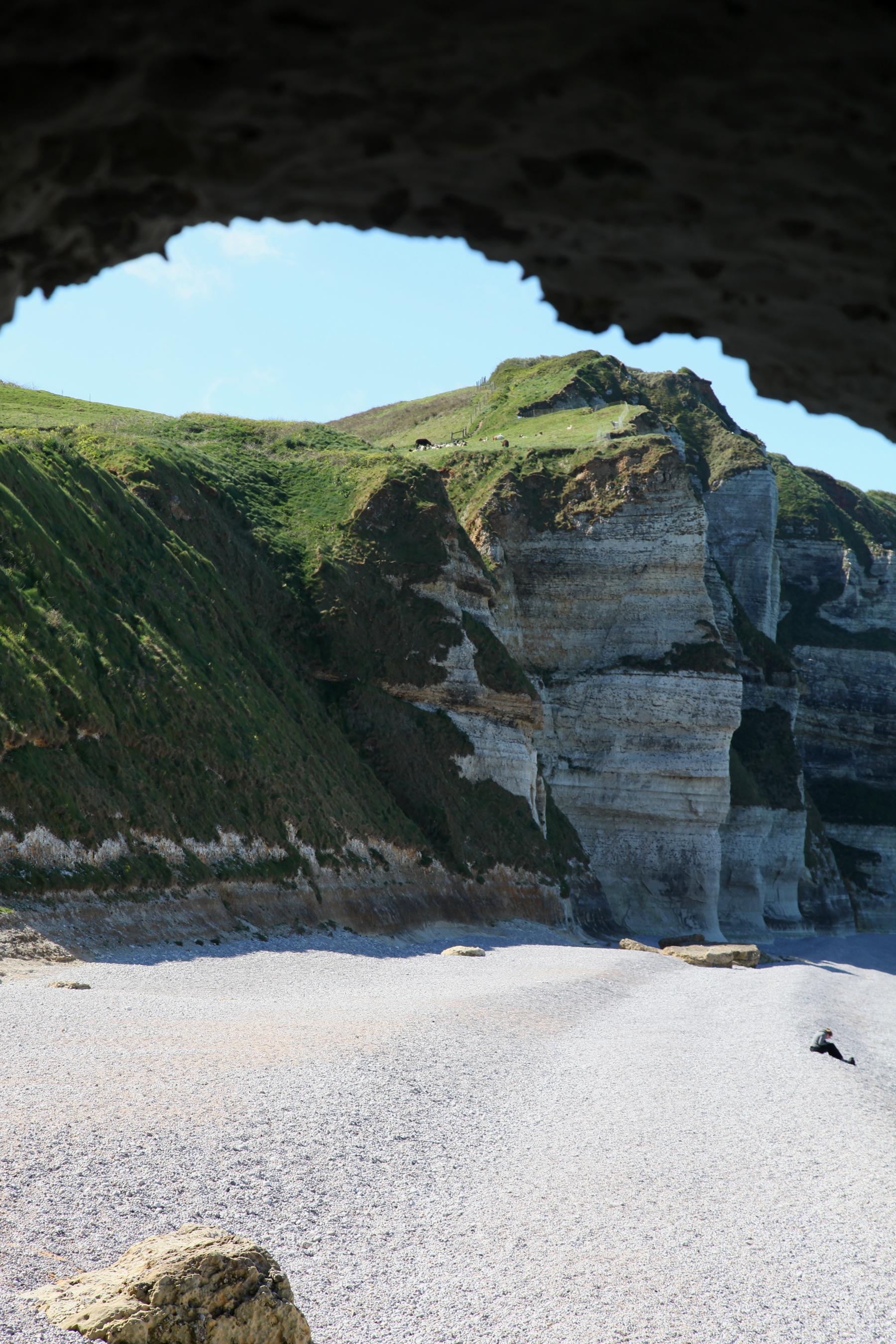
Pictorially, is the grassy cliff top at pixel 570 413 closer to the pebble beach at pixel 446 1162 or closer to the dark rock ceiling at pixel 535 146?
the pebble beach at pixel 446 1162

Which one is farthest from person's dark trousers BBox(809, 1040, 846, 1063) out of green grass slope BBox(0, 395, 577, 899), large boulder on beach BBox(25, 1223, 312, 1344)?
large boulder on beach BBox(25, 1223, 312, 1344)

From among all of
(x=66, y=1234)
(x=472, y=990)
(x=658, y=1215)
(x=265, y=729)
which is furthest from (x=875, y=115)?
(x=265, y=729)

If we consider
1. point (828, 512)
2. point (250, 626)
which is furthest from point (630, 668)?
point (828, 512)

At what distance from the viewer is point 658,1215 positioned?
11398 millimetres

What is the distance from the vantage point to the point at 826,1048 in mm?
21359

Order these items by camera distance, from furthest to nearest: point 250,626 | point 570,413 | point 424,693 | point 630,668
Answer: point 570,413 → point 630,668 → point 424,693 → point 250,626

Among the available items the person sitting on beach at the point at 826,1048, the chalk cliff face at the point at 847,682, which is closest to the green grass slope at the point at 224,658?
the person sitting on beach at the point at 826,1048

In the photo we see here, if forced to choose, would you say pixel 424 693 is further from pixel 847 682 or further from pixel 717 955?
pixel 847 682

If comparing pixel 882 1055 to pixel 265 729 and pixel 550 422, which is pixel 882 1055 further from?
pixel 550 422

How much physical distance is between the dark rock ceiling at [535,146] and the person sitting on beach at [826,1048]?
799 inches

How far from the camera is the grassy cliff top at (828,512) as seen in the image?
99188 millimetres

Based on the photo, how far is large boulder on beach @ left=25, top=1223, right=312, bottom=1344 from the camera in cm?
682

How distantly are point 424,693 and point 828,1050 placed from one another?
2369 centimetres

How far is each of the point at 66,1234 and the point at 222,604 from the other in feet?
94.4
